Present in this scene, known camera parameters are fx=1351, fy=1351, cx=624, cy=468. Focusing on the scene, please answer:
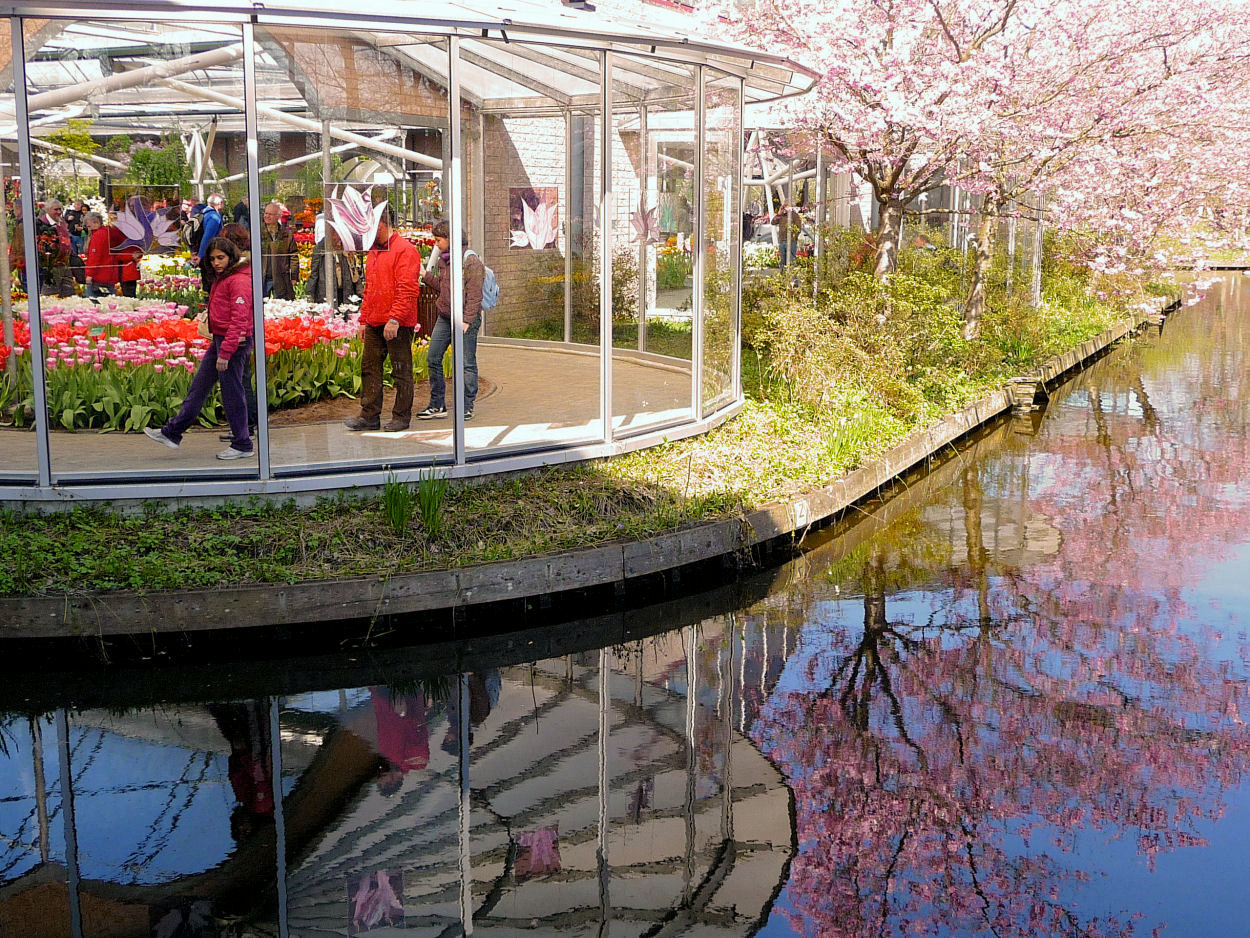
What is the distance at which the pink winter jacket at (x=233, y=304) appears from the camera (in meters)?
8.51

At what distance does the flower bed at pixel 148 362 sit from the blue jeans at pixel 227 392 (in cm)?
10

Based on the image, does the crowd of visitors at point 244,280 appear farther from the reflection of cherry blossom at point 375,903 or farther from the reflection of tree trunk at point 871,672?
the reflection of cherry blossom at point 375,903

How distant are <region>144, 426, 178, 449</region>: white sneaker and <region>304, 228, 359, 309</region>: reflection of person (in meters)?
1.35

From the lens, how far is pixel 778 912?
4785 millimetres

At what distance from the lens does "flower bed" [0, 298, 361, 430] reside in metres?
9.04

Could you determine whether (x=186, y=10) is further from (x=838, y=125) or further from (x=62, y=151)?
(x=838, y=125)

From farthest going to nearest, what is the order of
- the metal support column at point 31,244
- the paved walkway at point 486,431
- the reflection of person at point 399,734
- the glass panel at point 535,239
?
the glass panel at point 535,239, the paved walkway at point 486,431, the metal support column at point 31,244, the reflection of person at point 399,734

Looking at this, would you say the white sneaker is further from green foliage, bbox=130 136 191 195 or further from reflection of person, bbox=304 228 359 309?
green foliage, bbox=130 136 191 195

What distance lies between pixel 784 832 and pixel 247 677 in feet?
10.3

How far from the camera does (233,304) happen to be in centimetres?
852

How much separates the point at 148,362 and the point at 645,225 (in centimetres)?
431

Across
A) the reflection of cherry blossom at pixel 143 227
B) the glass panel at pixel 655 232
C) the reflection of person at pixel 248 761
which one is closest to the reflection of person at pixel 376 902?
the reflection of person at pixel 248 761

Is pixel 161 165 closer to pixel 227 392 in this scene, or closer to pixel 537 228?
pixel 227 392

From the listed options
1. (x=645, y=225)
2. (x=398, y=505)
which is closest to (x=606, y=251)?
(x=645, y=225)
